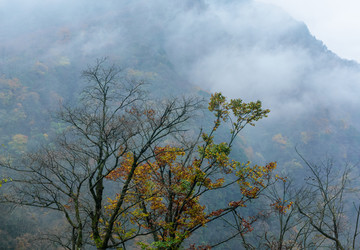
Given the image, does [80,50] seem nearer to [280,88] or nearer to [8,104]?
[8,104]

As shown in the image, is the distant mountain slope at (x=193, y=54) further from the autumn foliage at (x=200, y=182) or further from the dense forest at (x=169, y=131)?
the autumn foliage at (x=200, y=182)

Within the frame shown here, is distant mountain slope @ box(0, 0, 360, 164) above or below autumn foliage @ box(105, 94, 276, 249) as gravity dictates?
above

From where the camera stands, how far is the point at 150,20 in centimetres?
12550

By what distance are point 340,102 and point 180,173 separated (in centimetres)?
13501

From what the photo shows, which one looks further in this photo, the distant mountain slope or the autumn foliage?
the distant mountain slope

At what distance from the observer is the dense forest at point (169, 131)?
829 centimetres

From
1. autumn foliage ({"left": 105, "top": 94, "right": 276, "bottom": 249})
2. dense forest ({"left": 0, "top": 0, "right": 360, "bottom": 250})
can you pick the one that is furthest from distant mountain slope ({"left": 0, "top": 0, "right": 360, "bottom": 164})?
autumn foliage ({"left": 105, "top": 94, "right": 276, "bottom": 249})

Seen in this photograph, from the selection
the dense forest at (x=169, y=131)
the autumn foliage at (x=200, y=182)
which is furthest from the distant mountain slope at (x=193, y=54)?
the autumn foliage at (x=200, y=182)

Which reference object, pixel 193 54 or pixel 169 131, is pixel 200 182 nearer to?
pixel 169 131

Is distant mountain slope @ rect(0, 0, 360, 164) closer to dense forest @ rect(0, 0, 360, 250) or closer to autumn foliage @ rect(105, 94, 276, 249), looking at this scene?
dense forest @ rect(0, 0, 360, 250)

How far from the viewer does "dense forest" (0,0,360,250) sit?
829 centimetres

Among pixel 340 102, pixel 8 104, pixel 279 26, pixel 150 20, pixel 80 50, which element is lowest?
pixel 8 104

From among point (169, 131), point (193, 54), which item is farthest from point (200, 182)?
point (193, 54)

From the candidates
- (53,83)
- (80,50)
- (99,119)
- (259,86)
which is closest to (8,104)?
(53,83)
